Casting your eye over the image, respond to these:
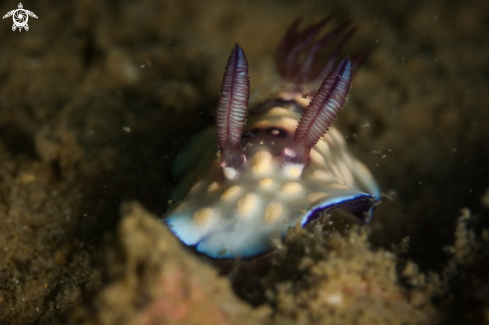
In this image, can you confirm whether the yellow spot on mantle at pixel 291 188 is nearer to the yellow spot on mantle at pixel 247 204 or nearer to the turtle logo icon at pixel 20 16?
the yellow spot on mantle at pixel 247 204

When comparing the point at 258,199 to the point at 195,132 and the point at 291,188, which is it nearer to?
the point at 291,188

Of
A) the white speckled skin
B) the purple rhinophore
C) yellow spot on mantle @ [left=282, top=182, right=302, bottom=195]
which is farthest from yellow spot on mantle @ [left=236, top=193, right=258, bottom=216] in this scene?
the purple rhinophore

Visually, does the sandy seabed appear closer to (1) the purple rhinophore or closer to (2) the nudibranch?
(2) the nudibranch

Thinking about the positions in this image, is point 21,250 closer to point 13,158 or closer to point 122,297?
point 13,158

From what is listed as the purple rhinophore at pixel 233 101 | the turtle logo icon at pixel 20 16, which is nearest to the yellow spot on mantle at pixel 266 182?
the purple rhinophore at pixel 233 101

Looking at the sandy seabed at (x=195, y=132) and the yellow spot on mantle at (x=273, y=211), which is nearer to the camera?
the sandy seabed at (x=195, y=132)

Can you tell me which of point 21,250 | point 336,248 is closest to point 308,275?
point 336,248
